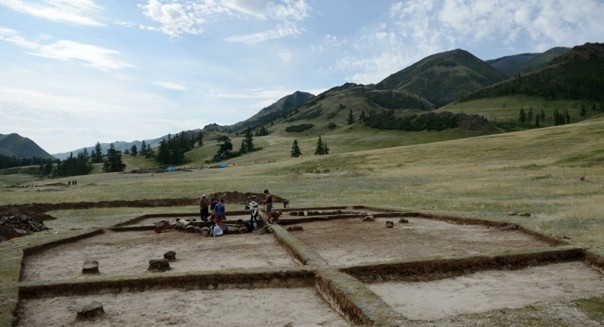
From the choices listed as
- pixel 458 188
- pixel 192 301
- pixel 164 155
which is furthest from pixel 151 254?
pixel 164 155

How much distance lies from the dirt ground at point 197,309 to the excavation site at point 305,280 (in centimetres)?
3

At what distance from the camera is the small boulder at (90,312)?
1109 centimetres

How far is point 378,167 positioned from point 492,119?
133 m

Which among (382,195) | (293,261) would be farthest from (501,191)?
(293,261)

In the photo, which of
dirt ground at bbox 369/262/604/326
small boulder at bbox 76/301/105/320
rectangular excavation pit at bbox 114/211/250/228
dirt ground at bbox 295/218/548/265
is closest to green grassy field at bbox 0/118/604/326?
rectangular excavation pit at bbox 114/211/250/228

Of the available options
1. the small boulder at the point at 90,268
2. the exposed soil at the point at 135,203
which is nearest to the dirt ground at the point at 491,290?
the small boulder at the point at 90,268

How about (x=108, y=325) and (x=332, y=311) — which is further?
(x=332, y=311)

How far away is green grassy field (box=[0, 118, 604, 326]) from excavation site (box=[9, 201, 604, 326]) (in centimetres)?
146

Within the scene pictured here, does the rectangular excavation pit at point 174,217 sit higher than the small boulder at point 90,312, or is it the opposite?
the small boulder at point 90,312

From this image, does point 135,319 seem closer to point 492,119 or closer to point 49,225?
point 49,225

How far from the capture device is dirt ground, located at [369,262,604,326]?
11.4 meters

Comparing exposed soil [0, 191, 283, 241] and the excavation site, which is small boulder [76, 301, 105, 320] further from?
exposed soil [0, 191, 283, 241]

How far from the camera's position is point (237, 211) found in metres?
35.1

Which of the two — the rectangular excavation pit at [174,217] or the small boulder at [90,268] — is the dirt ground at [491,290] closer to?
the small boulder at [90,268]
